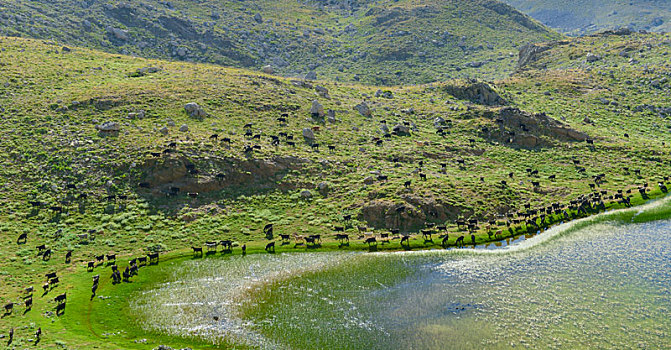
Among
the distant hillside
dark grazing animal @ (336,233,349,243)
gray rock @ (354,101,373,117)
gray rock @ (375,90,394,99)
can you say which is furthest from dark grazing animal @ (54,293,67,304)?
the distant hillside

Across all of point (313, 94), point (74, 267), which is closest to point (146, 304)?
point (74, 267)

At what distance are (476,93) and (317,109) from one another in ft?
134

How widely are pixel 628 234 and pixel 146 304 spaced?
49866mm

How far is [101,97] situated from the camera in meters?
73.8

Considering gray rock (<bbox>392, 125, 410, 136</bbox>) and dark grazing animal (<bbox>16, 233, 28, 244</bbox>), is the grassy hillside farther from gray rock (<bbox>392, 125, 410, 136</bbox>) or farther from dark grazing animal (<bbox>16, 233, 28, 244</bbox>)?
dark grazing animal (<bbox>16, 233, 28, 244</bbox>)

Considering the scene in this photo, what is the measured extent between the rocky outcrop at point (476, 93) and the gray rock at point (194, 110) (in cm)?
5987

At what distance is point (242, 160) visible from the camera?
6181 cm

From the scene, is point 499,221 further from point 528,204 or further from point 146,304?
point 146,304

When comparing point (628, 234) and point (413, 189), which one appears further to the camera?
point (413, 189)

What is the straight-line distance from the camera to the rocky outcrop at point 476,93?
9862 centimetres

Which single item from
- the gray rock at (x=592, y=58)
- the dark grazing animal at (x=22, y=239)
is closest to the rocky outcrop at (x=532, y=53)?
the gray rock at (x=592, y=58)

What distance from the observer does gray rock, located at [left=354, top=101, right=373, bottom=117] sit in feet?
292

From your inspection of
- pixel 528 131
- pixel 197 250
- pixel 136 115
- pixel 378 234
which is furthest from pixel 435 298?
pixel 528 131

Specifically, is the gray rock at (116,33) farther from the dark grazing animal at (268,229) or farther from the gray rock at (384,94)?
the dark grazing animal at (268,229)
